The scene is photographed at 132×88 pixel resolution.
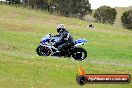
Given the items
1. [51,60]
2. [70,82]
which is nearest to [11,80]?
[70,82]

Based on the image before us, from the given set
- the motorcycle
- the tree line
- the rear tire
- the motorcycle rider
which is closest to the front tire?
the motorcycle

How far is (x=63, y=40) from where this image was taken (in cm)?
2656

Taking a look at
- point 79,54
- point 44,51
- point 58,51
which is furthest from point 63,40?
point 44,51

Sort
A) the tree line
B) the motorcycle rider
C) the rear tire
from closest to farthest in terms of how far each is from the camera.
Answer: the motorcycle rider → the rear tire → the tree line

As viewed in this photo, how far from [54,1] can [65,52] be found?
10086 centimetres

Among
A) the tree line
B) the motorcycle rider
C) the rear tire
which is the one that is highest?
the motorcycle rider

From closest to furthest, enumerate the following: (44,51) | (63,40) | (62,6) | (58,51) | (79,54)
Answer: (63,40), (79,54), (58,51), (44,51), (62,6)

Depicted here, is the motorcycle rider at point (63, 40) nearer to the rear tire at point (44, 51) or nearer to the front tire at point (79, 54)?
the front tire at point (79, 54)

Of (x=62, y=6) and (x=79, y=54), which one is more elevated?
(x=79, y=54)

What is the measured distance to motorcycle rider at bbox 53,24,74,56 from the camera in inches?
1027

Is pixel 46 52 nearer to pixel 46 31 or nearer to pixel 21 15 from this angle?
pixel 46 31

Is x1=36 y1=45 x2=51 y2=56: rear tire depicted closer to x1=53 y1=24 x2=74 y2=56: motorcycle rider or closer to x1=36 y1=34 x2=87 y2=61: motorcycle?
x1=36 y1=34 x2=87 y2=61: motorcycle

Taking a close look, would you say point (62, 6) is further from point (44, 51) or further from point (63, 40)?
point (63, 40)

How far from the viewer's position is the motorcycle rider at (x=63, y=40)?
26078 mm
